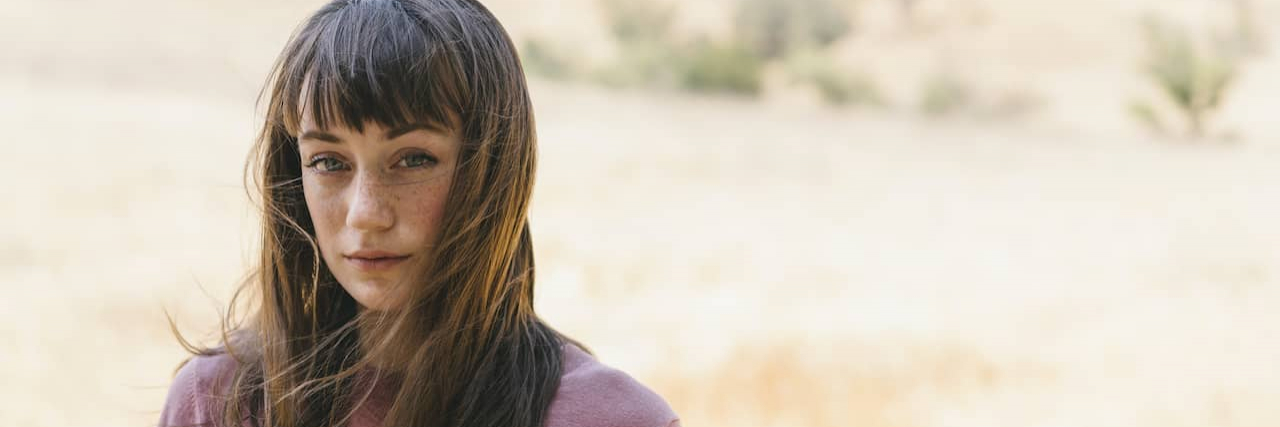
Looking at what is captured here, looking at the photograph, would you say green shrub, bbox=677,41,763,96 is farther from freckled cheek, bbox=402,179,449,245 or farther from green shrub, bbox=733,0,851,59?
freckled cheek, bbox=402,179,449,245

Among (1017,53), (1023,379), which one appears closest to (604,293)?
(1023,379)

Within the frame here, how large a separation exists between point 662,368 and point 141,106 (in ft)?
4.53

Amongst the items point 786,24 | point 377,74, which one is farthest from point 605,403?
point 786,24

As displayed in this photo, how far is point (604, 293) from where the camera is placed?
8.04 ft

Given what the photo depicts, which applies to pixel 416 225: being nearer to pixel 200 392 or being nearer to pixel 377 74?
pixel 377 74

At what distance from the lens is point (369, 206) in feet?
2.52

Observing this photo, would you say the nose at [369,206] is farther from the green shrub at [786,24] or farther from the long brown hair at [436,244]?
the green shrub at [786,24]

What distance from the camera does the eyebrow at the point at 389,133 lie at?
0.76 metres

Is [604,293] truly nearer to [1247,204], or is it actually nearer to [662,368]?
[662,368]

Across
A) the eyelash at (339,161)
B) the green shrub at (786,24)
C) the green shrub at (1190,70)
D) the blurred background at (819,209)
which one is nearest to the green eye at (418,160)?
the eyelash at (339,161)

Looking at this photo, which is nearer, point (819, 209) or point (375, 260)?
point (375, 260)

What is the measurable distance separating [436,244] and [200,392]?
0.80ft

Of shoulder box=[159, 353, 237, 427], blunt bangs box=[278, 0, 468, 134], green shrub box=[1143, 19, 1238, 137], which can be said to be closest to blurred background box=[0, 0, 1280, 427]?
green shrub box=[1143, 19, 1238, 137]

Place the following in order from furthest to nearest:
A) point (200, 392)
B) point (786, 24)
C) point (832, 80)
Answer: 1. point (786, 24)
2. point (832, 80)
3. point (200, 392)
